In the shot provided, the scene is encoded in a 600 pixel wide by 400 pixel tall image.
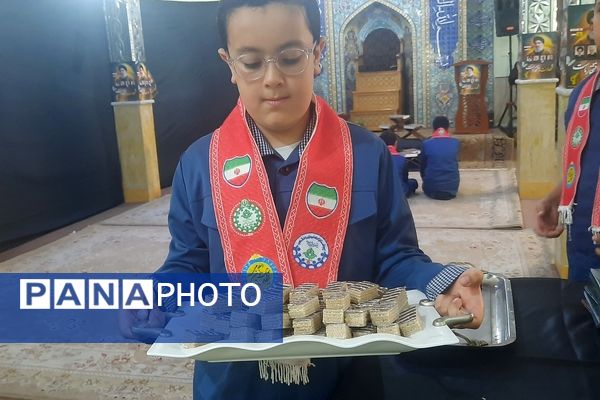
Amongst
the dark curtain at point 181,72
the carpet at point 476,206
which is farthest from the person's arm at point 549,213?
the dark curtain at point 181,72

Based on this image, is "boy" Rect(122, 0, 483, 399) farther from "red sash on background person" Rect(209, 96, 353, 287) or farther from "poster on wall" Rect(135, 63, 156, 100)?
"poster on wall" Rect(135, 63, 156, 100)

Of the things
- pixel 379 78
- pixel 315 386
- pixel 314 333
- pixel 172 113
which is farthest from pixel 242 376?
pixel 379 78

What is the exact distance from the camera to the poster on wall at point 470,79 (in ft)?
22.6

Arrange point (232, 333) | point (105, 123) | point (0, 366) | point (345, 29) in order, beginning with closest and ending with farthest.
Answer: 1. point (232, 333)
2. point (0, 366)
3. point (105, 123)
4. point (345, 29)

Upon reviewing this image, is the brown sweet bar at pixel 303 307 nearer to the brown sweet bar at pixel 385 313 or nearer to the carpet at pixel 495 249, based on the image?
the brown sweet bar at pixel 385 313

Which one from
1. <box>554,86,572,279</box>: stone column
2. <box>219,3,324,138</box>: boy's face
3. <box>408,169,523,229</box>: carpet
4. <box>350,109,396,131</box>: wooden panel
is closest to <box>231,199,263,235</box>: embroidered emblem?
<box>219,3,324,138</box>: boy's face

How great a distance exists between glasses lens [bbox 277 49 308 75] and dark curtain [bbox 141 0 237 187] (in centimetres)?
524

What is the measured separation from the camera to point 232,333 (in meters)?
0.72

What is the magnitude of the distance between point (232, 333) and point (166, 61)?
575 centimetres

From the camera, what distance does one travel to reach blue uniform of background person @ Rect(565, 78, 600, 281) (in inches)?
56.2

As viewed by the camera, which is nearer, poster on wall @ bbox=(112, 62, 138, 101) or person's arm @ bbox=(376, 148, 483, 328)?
person's arm @ bbox=(376, 148, 483, 328)

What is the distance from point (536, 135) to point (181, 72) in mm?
3707

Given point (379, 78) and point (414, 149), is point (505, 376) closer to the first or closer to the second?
point (414, 149)

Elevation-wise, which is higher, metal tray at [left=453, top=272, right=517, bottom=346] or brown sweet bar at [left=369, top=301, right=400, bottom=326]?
brown sweet bar at [left=369, top=301, right=400, bottom=326]
